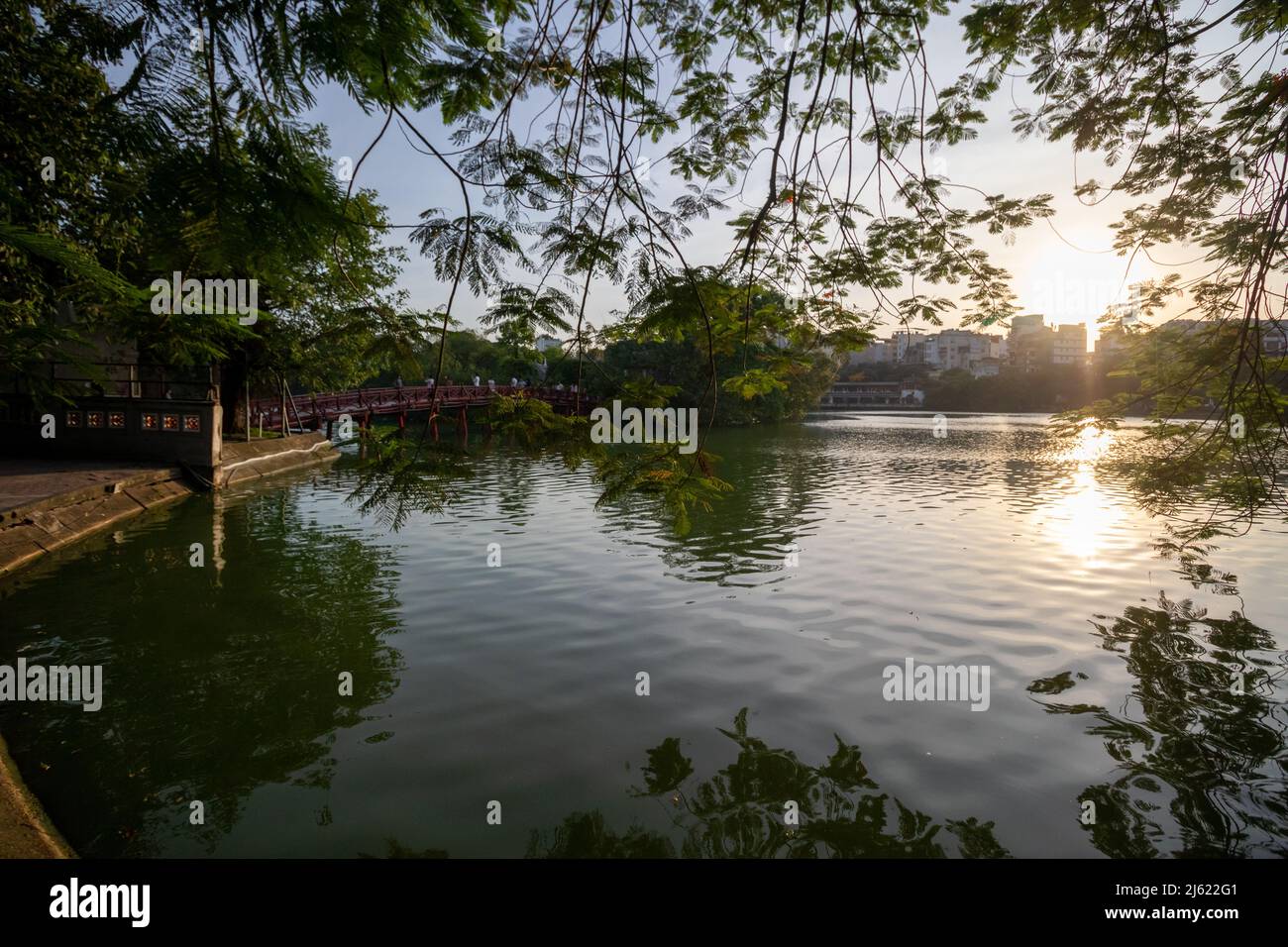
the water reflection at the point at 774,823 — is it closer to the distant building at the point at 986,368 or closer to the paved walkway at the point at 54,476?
the paved walkway at the point at 54,476

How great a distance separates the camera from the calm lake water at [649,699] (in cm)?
416

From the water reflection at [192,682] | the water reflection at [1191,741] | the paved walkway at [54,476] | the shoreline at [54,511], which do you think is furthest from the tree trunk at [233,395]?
the water reflection at [1191,741]

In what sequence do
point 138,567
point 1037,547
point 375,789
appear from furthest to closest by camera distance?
point 1037,547 < point 138,567 < point 375,789

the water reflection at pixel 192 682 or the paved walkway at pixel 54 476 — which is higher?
the paved walkway at pixel 54 476

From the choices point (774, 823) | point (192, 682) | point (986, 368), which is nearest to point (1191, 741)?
point (774, 823)

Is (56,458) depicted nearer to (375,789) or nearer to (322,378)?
(322,378)

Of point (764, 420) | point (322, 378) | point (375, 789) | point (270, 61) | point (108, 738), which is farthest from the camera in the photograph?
point (764, 420)

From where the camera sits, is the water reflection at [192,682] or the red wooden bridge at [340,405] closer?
the water reflection at [192,682]
